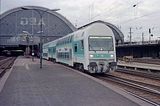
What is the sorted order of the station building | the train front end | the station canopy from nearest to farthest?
the train front end
the station building
the station canopy

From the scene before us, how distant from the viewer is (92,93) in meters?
15.1

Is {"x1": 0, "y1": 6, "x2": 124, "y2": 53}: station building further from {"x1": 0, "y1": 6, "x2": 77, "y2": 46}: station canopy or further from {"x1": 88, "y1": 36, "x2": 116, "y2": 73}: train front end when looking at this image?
{"x1": 88, "y1": 36, "x2": 116, "y2": 73}: train front end

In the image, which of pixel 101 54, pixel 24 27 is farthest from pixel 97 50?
pixel 24 27

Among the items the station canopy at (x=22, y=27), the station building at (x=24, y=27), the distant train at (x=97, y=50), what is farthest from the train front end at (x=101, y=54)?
the station canopy at (x=22, y=27)

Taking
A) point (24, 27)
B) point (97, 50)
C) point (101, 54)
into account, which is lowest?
point (101, 54)

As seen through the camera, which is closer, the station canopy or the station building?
the station building

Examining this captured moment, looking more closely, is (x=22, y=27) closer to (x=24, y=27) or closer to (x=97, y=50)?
(x=24, y=27)

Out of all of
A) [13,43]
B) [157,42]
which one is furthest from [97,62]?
[13,43]

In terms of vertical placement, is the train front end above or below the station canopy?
below

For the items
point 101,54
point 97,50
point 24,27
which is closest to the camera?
point 101,54

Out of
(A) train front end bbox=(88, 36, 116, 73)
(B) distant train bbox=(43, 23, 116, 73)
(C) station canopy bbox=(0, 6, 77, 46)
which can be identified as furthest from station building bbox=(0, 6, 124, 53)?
(A) train front end bbox=(88, 36, 116, 73)

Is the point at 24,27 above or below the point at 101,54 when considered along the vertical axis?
above

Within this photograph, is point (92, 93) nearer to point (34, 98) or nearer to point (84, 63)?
point (34, 98)

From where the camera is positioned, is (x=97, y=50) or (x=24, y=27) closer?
(x=97, y=50)
